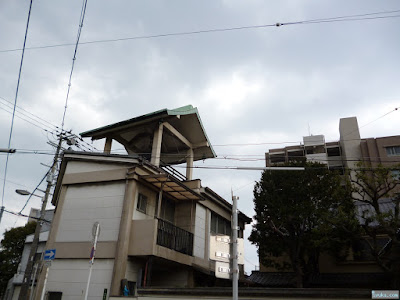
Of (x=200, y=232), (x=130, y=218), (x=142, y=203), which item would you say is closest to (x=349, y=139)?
(x=200, y=232)

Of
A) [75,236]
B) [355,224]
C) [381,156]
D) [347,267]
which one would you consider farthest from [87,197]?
[381,156]

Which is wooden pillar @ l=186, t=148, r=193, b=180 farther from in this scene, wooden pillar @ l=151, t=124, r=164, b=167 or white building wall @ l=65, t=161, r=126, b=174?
white building wall @ l=65, t=161, r=126, b=174

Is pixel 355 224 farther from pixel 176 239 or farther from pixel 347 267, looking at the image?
pixel 347 267

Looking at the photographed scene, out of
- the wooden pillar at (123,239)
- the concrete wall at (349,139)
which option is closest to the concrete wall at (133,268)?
the wooden pillar at (123,239)

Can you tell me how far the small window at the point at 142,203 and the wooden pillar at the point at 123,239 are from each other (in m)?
0.80

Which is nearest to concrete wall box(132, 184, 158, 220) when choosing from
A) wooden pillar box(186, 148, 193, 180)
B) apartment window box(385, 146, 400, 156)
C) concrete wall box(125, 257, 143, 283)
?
concrete wall box(125, 257, 143, 283)

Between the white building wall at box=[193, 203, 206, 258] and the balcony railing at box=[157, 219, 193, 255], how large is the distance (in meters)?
0.59

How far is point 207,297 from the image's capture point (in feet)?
36.0

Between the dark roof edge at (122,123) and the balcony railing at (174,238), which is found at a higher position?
the dark roof edge at (122,123)

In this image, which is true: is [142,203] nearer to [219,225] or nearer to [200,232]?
[200,232]

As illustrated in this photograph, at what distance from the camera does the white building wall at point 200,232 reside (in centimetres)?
1944

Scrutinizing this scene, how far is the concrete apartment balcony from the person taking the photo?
15.3m

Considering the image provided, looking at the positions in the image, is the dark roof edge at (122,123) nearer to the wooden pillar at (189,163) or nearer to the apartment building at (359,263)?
the wooden pillar at (189,163)

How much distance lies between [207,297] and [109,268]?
20.0 ft
